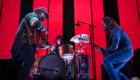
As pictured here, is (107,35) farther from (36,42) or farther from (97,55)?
(36,42)

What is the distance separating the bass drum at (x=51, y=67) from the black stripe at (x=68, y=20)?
6.55 ft

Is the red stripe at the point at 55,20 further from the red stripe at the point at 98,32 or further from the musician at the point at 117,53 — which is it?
the musician at the point at 117,53

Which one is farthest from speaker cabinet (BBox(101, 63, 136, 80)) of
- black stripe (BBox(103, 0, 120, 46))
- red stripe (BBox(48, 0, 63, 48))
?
red stripe (BBox(48, 0, 63, 48))

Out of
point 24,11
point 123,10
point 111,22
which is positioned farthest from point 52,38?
point 123,10

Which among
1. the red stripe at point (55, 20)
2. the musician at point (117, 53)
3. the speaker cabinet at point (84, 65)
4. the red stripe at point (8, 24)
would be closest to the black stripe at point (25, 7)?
the red stripe at point (8, 24)

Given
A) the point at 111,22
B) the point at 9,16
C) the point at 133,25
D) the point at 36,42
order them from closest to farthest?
the point at 36,42
the point at 111,22
the point at 9,16
the point at 133,25

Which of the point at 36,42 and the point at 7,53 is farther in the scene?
the point at 7,53

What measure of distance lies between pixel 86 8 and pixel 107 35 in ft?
5.36

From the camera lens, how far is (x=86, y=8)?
5.38m

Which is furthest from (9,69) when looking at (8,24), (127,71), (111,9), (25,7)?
(111,9)

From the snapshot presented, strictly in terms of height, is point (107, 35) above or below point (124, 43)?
above

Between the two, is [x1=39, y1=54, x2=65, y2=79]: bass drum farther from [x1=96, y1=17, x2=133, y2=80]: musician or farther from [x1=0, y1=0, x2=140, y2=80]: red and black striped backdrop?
[x1=0, y1=0, x2=140, y2=80]: red and black striped backdrop

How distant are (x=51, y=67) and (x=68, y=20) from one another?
9.04 feet

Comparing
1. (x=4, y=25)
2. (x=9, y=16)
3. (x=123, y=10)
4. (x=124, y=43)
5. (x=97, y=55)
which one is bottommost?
(x=97, y=55)
